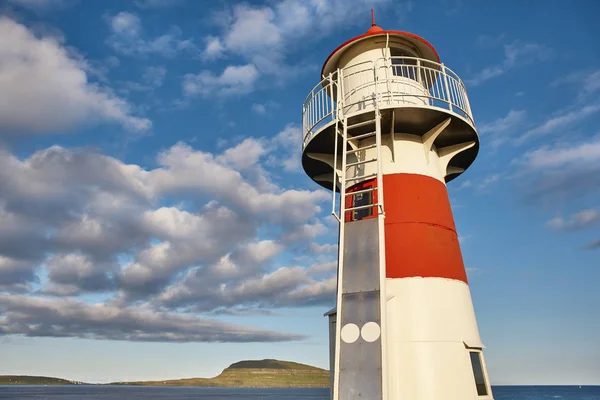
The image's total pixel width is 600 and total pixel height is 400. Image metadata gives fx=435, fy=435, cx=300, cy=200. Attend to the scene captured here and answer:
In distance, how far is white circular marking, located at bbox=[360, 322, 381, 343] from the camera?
736cm

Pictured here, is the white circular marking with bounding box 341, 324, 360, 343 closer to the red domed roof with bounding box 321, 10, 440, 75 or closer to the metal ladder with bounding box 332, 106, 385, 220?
the metal ladder with bounding box 332, 106, 385, 220

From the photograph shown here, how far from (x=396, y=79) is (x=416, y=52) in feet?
5.52

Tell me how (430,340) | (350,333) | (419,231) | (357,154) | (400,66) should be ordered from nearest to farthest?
(350,333) → (430,340) → (419,231) → (357,154) → (400,66)

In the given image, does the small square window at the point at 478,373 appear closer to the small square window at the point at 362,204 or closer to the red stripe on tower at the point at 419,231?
the red stripe on tower at the point at 419,231

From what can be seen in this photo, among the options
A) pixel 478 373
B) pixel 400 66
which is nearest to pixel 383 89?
pixel 400 66

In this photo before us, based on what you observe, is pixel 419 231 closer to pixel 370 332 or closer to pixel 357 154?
→ pixel 357 154

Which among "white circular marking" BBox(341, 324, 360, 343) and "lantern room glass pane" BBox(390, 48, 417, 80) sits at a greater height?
"lantern room glass pane" BBox(390, 48, 417, 80)

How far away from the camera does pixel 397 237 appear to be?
9172mm

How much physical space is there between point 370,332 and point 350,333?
37 centimetres

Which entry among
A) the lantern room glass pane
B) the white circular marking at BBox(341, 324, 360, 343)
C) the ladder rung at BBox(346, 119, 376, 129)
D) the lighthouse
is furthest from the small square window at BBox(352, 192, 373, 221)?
the lantern room glass pane

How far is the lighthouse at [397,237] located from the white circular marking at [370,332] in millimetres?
17

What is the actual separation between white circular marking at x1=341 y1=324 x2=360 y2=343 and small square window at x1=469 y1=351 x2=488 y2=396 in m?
2.81

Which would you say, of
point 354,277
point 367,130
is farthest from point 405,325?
point 367,130

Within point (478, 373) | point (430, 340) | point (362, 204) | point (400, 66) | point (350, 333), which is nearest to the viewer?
point (350, 333)
